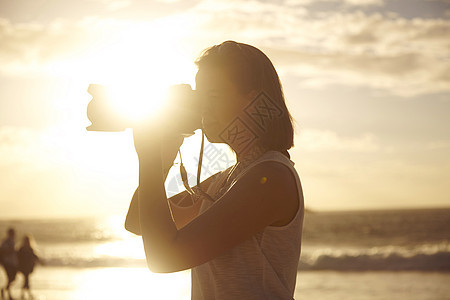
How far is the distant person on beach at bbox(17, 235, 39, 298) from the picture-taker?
12.3m

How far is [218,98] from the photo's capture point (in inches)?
59.8

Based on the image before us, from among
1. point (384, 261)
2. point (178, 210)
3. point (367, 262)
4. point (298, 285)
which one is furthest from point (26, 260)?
point (384, 261)

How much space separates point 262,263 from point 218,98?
1.41 ft

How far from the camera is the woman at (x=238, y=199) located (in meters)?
1.35

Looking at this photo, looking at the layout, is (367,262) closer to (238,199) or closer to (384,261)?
(384,261)

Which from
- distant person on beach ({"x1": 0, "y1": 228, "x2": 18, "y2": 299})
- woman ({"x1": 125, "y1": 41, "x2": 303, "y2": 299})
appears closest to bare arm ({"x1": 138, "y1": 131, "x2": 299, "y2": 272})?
woman ({"x1": 125, "y1": 41, "x2": 303, "y2": 299})

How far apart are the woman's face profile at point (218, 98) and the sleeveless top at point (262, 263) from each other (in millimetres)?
155

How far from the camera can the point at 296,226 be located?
56.6 inches

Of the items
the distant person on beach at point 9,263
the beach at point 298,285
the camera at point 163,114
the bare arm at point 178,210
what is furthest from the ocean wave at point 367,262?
the camera at point 163,114

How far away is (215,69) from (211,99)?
0.08 m

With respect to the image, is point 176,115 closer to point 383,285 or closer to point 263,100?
point 263,100

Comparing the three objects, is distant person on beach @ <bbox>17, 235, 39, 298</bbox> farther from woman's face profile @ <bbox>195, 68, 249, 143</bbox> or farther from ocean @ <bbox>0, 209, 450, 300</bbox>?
woman's face profile @ <bbox>195, 68, 249, 143</bbox>

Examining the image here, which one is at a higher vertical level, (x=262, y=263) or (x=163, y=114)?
(x=163, y=114)

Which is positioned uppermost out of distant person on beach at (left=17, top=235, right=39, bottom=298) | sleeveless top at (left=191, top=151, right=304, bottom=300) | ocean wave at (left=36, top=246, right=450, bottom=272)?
sleeveless top at (left=191, top=151, right=304, bottom=300)
